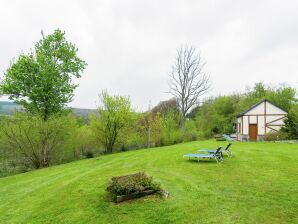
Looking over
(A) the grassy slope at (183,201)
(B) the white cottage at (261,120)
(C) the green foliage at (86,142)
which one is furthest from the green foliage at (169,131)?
(A) the grassy slope at (183,201)

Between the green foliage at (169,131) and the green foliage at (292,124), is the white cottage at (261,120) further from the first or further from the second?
the green foliage at (169,131)

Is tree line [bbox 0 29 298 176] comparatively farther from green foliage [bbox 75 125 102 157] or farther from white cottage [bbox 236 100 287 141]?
white cottage [bbox 236 100 287 141]

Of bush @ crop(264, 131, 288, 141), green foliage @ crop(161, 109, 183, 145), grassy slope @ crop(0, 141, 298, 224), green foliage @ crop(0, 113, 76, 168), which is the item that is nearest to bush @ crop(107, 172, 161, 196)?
grassy slope @ crop(0, 141, 298, 224)

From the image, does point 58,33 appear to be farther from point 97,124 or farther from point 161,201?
point 161,201

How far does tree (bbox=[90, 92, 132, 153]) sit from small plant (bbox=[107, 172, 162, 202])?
1286 cm

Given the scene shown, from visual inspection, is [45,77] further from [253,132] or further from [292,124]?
[292,124]

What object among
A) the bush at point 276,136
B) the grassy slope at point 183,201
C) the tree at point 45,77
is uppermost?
the tree at point 45,77

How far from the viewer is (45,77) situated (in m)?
17.3

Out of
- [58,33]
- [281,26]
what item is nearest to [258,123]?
[281,26]

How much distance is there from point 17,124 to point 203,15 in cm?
1373

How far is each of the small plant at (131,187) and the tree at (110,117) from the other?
12.9 metres

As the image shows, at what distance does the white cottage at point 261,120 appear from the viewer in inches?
952

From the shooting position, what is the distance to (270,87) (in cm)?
3994

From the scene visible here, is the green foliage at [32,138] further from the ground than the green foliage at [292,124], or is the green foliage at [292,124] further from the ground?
the green foliage at [292,124]
